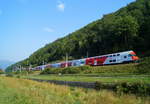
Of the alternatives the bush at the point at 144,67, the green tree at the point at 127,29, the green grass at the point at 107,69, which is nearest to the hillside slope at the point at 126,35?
the green tree at the point at 127,29

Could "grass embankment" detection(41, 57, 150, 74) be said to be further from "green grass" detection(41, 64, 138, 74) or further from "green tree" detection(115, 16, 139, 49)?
"green tree" detection(115, 16, 139, 49)

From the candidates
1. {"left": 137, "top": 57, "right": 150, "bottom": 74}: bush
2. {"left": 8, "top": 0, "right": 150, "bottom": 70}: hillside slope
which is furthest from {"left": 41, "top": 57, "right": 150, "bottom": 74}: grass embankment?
{"left": 8, "top": 0, "right": 150, "bottom": 70}: hillside slope

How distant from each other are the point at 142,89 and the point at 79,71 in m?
34.2

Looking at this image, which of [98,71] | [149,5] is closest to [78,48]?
[149,5]

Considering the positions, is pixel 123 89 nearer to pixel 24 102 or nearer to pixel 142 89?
pixel 142 89

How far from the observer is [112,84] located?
1630cm

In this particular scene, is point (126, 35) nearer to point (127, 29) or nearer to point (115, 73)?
point (127, 29)

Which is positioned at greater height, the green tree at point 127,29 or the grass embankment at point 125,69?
the green tree at point 127,29

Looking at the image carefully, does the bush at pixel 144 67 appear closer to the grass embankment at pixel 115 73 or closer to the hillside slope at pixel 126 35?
the grass embankment at pixel 115 73

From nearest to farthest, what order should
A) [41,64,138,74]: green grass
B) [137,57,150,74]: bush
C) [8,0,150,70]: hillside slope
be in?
[137,57,150,74]: bush < [41,64,138,74]: green grass < [8,0,150,70]: hillside slope

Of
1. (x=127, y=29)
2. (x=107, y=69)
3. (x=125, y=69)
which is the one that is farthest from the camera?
(x=127, y=29)

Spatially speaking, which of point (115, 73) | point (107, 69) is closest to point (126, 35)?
point (107, 69)

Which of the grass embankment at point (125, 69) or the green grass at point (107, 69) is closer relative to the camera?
the grass embankment at point (125, 69)

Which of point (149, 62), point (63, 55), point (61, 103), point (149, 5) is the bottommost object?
point (61, 103)
